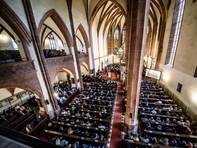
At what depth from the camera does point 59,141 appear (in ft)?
17.0

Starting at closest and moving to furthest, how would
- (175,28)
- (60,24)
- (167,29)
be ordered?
1. (60,24)
2. (175,28)
3. (167,29)

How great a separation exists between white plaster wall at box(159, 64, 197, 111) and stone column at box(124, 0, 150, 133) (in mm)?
5405

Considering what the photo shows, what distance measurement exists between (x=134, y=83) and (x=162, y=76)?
389 inches

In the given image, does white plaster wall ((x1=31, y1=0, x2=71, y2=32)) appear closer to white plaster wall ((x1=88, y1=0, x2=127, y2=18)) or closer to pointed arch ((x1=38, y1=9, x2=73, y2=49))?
pointed arch ((x1=38, y1=9, x2=73, y2=49))

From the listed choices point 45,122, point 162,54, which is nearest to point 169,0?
point 162,54

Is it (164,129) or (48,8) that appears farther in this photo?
(48,8)

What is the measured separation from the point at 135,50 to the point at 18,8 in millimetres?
7654

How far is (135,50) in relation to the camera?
192 inches

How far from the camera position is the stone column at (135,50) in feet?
14.4

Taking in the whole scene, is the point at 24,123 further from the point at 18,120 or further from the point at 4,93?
the point at 4,93

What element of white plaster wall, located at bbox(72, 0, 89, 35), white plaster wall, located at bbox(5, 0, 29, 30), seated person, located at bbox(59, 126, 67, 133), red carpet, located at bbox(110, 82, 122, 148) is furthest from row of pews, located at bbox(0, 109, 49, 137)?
white plaster wall, located at bbox(72, 0, 89, 35)

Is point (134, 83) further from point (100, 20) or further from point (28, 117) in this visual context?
point (100, 20)

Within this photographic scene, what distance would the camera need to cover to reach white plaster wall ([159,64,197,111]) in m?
7.25

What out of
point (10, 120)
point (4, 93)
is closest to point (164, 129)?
point (10, 120)
